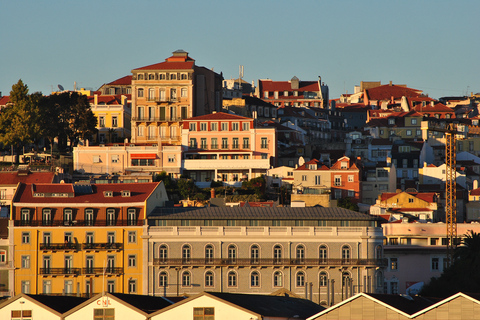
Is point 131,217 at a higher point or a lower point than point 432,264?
higher

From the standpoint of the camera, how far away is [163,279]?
85500 millimetres

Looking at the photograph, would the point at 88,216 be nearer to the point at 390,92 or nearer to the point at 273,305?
the point at 273,305

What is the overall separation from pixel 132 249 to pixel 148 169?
98.1 feet

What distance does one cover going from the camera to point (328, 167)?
11700 centimetres

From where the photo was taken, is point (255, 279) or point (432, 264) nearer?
point (255, 279)

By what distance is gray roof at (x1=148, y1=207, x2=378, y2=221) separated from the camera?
287 ft

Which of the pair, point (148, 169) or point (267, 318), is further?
point (148, 169)

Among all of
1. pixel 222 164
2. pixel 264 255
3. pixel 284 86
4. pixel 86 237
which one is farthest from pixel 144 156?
pixel 284 86

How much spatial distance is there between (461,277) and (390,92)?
113 meters

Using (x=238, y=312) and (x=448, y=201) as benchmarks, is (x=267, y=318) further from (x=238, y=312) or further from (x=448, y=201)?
(x=448, y=201)

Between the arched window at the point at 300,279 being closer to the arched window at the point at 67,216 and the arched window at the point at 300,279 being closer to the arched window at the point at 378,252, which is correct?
the arched window at the point at 378,252

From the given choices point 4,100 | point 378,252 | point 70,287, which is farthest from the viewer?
point 4,100

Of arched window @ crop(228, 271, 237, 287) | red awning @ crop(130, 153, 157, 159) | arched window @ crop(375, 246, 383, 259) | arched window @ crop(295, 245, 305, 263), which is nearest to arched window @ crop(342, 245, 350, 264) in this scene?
arched window @ crop(375, 246, 383, 259)

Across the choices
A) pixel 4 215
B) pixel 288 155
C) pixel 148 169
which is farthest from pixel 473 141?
pixel 4 215
